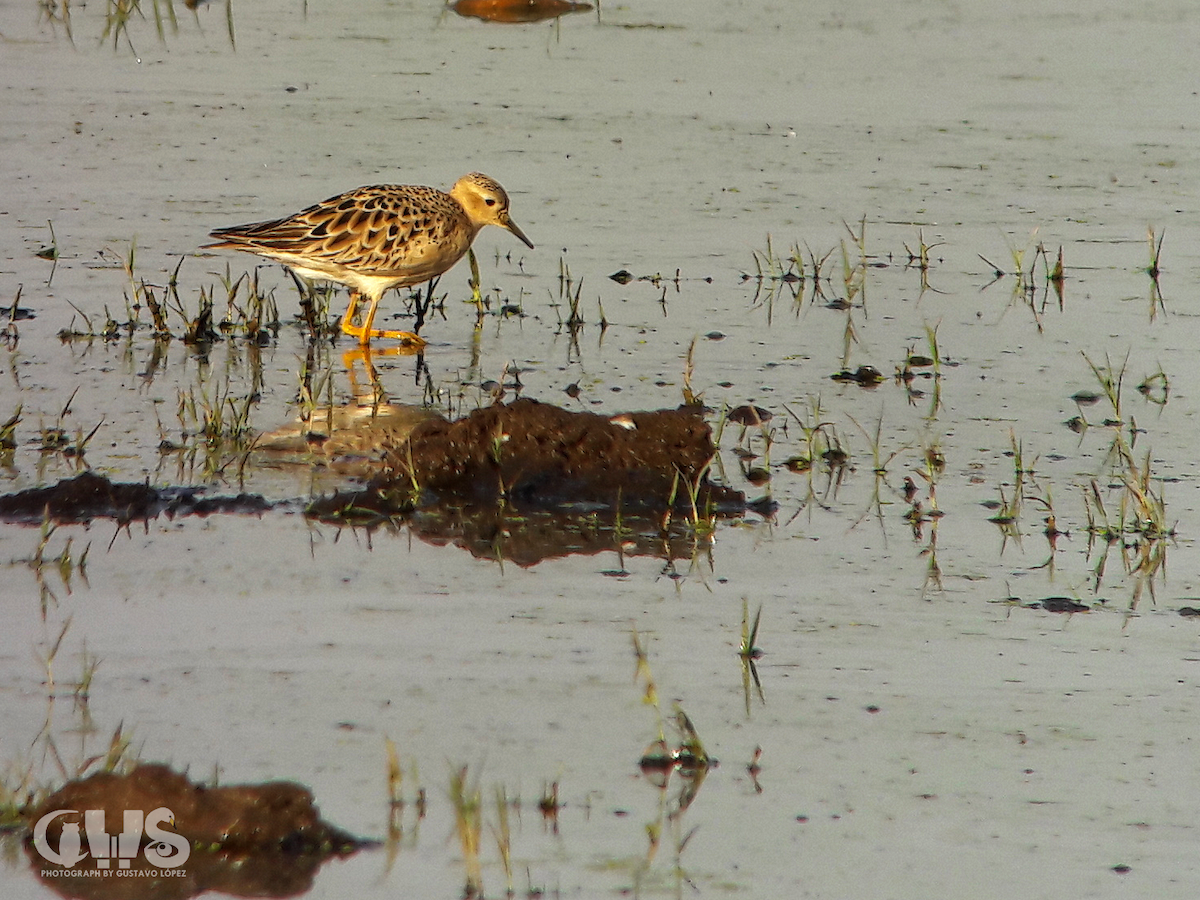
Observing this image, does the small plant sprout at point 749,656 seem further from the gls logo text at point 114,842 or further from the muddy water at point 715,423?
the gls logo text at point 114,842

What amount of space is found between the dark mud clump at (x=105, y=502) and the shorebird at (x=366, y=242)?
7.74ft

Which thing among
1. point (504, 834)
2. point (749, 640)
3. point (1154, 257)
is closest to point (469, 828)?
point (504, 834)

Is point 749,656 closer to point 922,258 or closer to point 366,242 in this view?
point 366,242

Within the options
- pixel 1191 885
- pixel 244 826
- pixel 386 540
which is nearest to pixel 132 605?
pixel 386 540

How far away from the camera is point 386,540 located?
6633 mm

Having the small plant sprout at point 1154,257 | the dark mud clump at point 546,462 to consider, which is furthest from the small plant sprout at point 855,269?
the dark mud clump at point 546,462

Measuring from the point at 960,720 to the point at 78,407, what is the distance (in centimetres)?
413

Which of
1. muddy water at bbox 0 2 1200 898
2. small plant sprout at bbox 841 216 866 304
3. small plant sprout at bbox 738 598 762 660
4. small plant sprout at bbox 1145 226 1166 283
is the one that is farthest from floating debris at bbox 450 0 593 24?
small plant sprout at bbox 738 598 762 660

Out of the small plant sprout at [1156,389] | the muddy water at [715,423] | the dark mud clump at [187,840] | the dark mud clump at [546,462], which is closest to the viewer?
the dark mud clump at [187,840]

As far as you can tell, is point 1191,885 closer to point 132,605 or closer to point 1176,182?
point 132,605

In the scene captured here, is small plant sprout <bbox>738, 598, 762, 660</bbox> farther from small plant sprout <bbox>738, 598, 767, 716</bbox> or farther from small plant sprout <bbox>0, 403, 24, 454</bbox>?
small plant sprout <bbox>0, 403, 24, 454</bbox>

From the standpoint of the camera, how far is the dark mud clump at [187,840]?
4.36 meters

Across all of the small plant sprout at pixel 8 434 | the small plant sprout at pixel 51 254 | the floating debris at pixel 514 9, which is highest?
the floating debris at pixel 514 9

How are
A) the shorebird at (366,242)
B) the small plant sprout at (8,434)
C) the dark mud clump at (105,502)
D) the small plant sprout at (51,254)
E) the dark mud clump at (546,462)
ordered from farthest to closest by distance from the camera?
the small plant sprout at (51,254), the shorebird at (366,242), the small plant sprout at (8,434), the dark mud clump at (546,462), the dark mud clump at (105,502)
